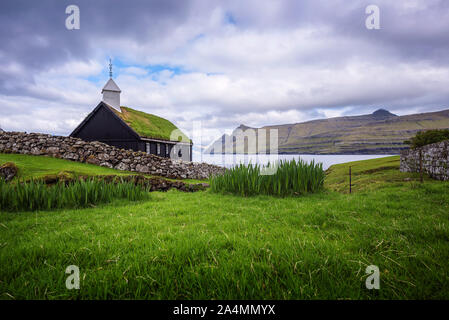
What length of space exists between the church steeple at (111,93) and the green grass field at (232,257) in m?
24.9

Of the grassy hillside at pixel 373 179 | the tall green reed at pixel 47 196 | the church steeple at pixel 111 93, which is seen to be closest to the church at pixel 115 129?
the church steeple at pixel 111 93

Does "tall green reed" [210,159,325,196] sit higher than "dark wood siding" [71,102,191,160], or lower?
lower

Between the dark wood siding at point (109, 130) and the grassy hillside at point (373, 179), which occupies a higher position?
the dark wood siding at point (109, 130)

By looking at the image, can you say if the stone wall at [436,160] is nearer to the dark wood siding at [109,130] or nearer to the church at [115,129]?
the church at [115,129]

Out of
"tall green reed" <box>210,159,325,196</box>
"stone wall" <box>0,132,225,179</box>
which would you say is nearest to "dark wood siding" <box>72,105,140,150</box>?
"stone wall" <box>0,132,225,179</box>

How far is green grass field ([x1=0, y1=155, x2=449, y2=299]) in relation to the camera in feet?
6.07


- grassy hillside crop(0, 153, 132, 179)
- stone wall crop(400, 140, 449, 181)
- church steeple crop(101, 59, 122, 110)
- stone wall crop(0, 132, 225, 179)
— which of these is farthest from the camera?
church steeple crop(101, 59, 122, 110)

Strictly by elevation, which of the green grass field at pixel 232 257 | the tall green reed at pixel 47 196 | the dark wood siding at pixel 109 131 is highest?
the dark wood siding at pixel 109 131

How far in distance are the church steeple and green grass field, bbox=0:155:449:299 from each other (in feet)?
81.8

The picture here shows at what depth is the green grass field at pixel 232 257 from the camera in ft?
6.07

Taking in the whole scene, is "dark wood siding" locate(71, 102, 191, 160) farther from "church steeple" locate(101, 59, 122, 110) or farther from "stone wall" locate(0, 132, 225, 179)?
"stone wall" locate(0, 132, 225, 179)

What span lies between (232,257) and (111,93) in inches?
1135

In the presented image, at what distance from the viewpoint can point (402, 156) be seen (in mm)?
15352

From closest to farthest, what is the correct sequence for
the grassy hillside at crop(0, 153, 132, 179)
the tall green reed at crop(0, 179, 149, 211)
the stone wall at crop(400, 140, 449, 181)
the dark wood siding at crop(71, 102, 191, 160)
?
the tall green reed at crop(0, 179, 149, 211) < the stone wall at crop(400, 140, 449, 181) < the grassy hillside at crop(0, 153, 132, 179) < the dark wood siding at crop(71, 102, 191, 160)
